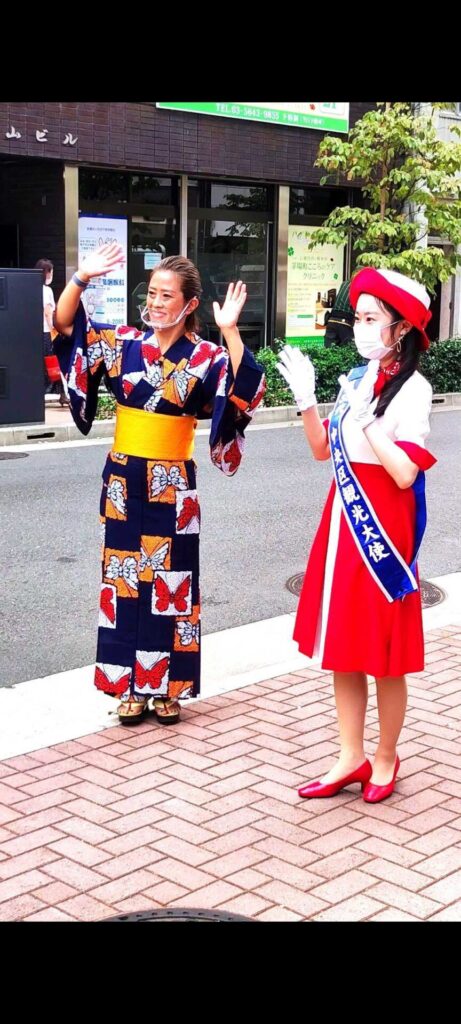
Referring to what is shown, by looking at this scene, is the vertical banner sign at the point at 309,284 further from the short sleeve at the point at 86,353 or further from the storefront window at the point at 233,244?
the short sleeve at the point at 86,353

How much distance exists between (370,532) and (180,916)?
4.42ft

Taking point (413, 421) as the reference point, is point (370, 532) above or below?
below

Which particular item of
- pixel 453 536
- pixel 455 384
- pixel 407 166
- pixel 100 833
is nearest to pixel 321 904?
pixel 100 833

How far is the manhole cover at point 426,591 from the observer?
7.02 metres

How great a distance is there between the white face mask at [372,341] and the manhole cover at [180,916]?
1.75 metres

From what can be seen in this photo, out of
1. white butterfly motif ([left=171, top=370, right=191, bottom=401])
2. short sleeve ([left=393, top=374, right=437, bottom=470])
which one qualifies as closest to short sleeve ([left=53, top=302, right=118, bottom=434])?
white butterfly motif ([left=171, top=370, right=191, bottom=401])

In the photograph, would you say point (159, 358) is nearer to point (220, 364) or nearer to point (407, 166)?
point (220, 364)

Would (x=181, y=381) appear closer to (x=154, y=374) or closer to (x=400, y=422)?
(x=154, y=374)

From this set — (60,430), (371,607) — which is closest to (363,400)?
(371,607)

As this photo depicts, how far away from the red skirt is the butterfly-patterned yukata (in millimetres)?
850

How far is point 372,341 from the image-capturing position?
158 inches

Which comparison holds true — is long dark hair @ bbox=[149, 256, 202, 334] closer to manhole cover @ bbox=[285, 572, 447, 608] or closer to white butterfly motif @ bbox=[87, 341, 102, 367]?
white butterfly motif @ bbox=[87, 341, 102, 367]

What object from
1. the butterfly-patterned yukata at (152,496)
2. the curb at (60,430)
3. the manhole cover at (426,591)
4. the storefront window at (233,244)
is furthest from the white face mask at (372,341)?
the storefront window at (233,244)
